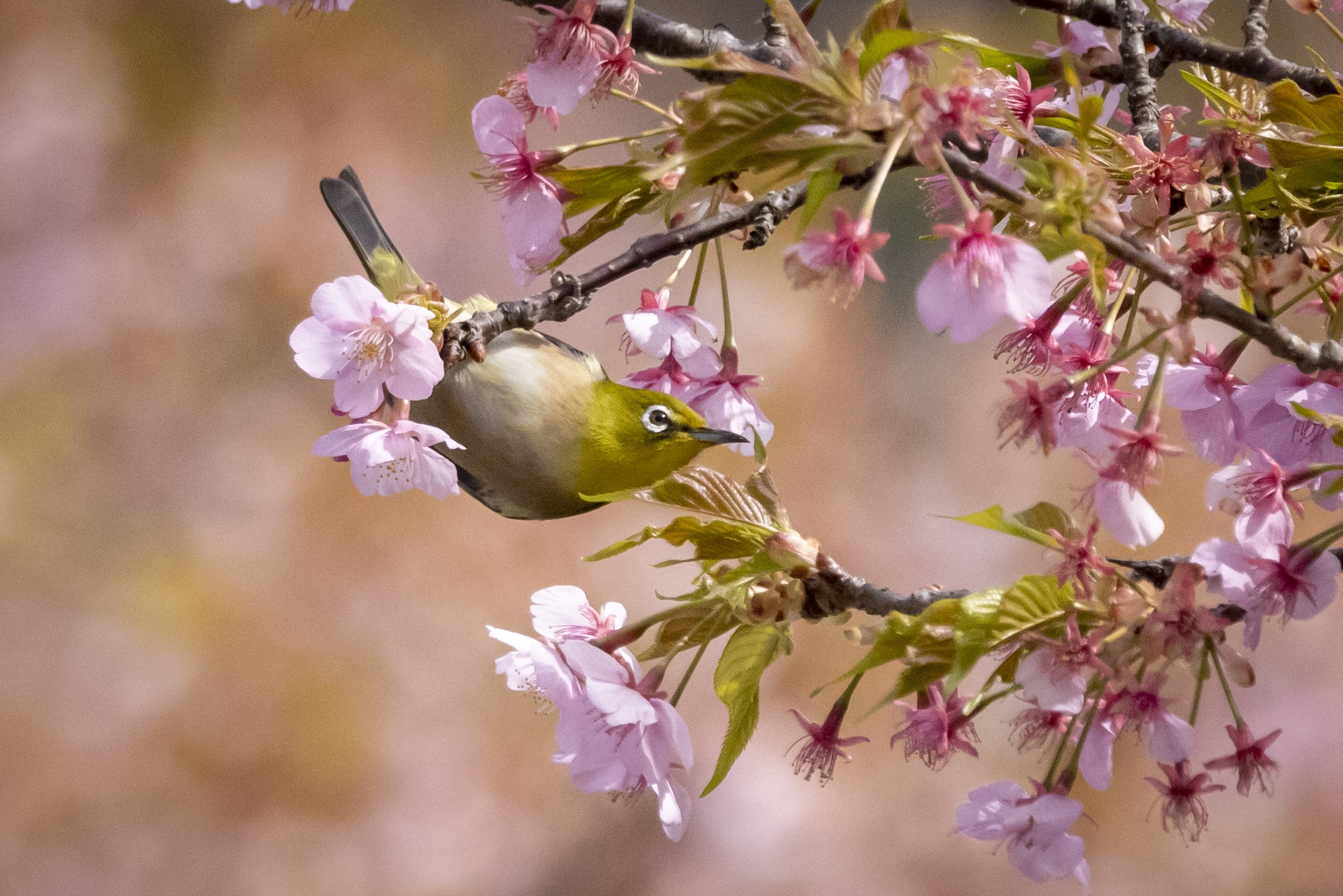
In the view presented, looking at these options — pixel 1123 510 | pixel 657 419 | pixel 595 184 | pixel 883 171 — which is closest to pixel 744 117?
pixel 883 171

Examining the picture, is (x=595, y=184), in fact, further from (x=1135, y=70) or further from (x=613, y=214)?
(x=1135, y=70)

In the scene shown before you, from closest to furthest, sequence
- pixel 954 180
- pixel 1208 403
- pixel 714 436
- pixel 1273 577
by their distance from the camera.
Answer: pixel 954 180 → pixel 1273 577 → pixel 1208 403 → pixel 714 436

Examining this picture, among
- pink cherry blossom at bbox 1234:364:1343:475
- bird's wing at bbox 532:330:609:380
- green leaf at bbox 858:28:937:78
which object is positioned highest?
green leaf at bbox 858:28:937:78

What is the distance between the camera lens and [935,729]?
541 millimetres

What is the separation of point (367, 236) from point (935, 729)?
633 mm

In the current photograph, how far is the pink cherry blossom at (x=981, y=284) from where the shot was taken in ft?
1.21

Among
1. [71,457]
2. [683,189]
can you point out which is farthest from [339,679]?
[683,189]

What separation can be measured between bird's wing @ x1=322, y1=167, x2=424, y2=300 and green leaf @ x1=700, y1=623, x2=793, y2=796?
50 centimetres

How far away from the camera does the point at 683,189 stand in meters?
0.40

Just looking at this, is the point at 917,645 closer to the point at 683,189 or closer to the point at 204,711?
the point at 683,189

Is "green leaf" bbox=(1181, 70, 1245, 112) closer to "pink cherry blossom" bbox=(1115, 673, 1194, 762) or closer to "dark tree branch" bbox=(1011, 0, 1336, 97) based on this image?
"dark tree branch" bbox=(1011, 0, 1336, 97)

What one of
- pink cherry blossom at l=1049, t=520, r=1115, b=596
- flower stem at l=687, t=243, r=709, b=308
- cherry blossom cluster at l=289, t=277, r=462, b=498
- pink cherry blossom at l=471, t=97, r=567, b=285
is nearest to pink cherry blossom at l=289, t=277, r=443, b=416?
cherry blossom cluster at l=289, t=277, r=462, b=498

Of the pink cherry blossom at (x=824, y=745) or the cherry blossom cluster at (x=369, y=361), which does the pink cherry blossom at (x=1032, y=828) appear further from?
the cherry blossom cluster at (x=369, y=361)

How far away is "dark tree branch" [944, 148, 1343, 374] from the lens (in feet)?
1.22
